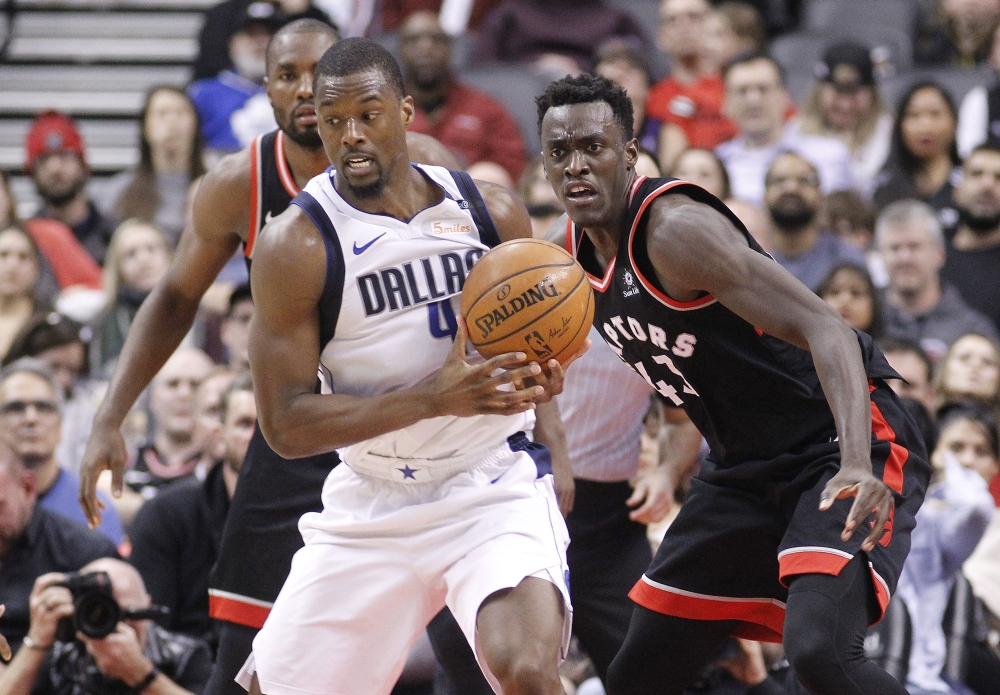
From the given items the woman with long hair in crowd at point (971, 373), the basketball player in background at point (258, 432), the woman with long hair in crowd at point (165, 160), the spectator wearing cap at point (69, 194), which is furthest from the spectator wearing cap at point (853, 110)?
the basketball player in background at point (258, 432)

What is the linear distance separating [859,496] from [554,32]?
7322 millimetres

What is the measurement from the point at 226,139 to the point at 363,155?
5925 millimetres

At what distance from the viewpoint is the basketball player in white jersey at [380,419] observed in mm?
3588

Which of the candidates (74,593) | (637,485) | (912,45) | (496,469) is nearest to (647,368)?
(496,469)

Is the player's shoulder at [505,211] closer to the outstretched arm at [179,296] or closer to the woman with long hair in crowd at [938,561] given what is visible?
the outstretched arm at [179,296]

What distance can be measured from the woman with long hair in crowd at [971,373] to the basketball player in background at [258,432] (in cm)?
335

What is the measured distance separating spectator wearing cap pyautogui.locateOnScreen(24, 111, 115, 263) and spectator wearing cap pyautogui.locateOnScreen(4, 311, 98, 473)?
153cm

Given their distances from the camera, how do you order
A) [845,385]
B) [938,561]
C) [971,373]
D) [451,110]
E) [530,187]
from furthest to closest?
1. [451,110]
2. [530,187]
3. [971,373]
4. [938,561]
5. [845,385]

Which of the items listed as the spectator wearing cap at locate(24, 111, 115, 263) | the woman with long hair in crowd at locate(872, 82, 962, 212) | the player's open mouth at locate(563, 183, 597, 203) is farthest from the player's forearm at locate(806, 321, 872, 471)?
the spectator wearing cap at locate(24, 111, 115, 263)

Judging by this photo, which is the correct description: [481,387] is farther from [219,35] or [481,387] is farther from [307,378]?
[219,35]

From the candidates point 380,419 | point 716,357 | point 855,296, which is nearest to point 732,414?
point 716,357

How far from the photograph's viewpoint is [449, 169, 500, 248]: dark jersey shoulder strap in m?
3.85

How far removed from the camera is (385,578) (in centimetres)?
368

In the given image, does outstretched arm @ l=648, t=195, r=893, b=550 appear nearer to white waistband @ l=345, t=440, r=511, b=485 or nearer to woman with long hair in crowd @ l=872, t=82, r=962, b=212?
white waistband @ l=345, t=440, r=511, b=485
